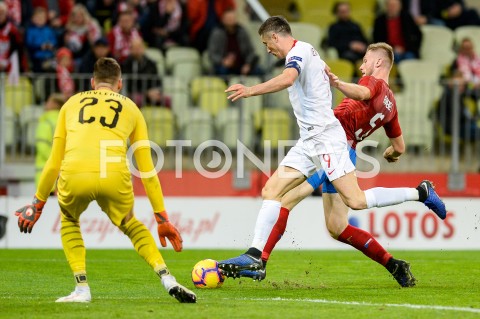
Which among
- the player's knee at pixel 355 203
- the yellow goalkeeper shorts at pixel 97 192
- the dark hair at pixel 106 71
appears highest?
the dark hair at pixel 106 71

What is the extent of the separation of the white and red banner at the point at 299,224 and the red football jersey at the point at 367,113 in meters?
5.74

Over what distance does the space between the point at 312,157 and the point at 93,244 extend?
6.66m

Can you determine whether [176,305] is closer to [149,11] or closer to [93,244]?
[93,244]

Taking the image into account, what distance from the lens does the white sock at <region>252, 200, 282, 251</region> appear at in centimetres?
1038

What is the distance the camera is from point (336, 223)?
35.5ft

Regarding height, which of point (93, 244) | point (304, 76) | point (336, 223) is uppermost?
point (304, 76)

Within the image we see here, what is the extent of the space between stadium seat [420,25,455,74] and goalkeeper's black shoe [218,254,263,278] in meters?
10.5

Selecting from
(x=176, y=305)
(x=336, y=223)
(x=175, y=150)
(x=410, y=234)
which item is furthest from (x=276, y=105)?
(x=176, y=305)

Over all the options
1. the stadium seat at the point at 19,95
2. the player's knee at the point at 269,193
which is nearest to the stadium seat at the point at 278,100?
the stadium seat at the point at 19,95

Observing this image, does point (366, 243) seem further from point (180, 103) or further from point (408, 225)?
point (180, 103)

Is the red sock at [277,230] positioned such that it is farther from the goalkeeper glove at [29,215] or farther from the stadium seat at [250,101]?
the stadium seat at [250,101]

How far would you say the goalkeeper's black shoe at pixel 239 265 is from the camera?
33.1 feet

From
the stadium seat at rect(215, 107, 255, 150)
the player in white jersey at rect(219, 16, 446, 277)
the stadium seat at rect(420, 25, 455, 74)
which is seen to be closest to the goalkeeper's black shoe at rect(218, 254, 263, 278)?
the player in white jersey at rect(219, 16, 446, 277)

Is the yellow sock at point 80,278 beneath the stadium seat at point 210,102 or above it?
beneath
